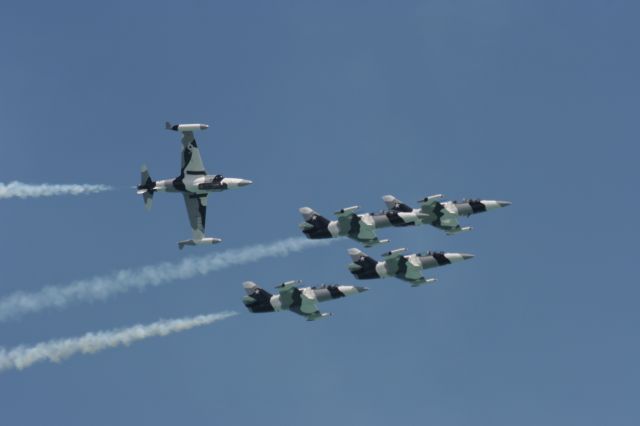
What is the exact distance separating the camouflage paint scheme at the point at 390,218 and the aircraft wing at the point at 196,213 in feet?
71.4

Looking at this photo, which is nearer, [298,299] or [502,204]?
[298,299]

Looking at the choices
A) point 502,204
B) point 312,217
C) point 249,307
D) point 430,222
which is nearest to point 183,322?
point 249,307

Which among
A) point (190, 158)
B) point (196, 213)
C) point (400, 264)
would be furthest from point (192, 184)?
point (400, 264)

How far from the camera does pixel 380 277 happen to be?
158 m

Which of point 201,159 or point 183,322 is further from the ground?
point 201,159

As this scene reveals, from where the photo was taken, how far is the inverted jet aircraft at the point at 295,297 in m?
151

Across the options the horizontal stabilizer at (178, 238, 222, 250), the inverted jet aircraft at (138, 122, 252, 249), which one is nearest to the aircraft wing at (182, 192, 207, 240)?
the inverted jet aircraft at (138, 122, 252, 249)

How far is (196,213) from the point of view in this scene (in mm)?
174000

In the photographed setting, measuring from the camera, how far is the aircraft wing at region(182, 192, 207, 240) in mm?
173750

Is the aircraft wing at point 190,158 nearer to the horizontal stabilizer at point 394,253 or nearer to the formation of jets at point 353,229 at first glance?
the formation of jets at point 353,229

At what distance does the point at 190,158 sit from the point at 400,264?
3456 centimetres

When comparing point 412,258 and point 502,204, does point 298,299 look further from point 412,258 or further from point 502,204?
point 502,204

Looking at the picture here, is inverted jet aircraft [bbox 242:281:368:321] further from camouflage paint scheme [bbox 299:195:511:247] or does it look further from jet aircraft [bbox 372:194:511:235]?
jet aircraft [bbox 372:194:511:235]

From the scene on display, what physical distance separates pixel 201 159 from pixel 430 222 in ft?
110
